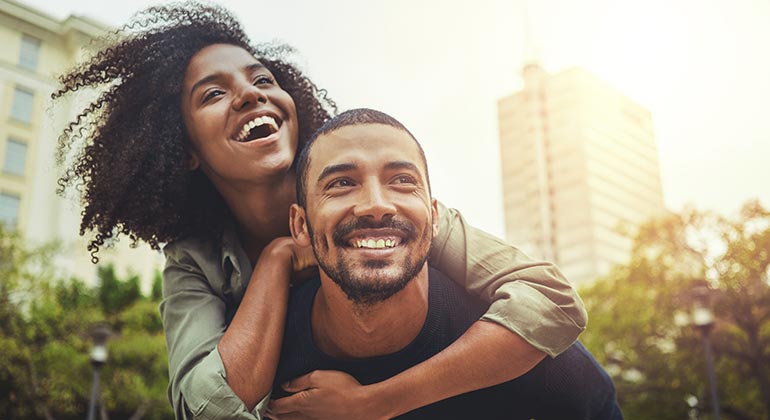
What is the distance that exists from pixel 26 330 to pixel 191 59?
57.8ft

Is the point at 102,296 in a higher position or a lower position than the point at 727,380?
higher

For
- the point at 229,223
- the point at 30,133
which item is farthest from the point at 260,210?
the point at 30,133

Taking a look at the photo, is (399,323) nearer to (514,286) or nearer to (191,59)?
(514,286)

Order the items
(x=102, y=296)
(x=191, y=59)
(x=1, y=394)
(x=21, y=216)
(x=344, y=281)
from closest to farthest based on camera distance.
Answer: (x=344, y=281) < (x=191, y=59) < (x=1, y=394) < (x=102, y=296) < (x=21, y=216)

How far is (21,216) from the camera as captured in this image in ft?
113

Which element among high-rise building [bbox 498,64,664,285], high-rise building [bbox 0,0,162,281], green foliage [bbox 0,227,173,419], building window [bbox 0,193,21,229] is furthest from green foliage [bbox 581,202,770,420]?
high-rise building [bbox 498,64,664,285]

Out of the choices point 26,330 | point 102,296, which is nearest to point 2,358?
point 26,330

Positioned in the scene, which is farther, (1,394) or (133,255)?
(133,255)

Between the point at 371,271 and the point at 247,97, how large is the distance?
878 mm

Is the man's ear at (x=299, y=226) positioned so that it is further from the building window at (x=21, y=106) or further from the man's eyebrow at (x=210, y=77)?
the building window at (x=21, y=106)

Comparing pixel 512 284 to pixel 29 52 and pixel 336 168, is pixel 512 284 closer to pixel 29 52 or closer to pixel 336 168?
pixel 336 168

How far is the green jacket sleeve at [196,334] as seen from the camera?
220 cm

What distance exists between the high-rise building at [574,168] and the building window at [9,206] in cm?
6774

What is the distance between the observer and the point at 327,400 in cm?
225
